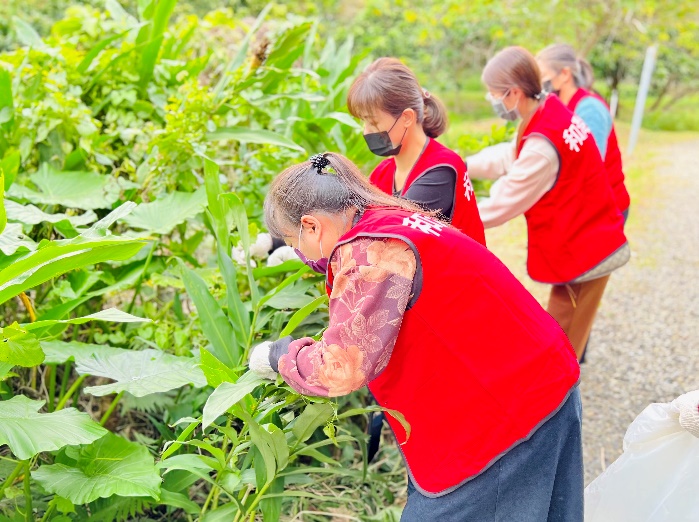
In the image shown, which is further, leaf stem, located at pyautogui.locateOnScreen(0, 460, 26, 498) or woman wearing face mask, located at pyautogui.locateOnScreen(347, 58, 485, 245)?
woman wearing face mask, located at pyautogui.locateOnScreen(347, 58, 485, 245)

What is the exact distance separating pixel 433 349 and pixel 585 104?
8.43 ft

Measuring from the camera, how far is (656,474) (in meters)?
2.18

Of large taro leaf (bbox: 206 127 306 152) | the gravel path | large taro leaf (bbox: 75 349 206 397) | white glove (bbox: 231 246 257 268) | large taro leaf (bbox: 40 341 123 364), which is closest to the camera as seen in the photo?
large taro leaf (bbox: 75 349 206 397)

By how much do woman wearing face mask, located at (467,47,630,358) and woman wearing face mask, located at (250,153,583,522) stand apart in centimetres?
127

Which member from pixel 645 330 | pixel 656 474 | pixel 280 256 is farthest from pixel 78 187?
pixel 645 330

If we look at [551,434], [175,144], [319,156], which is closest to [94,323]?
[175,144]

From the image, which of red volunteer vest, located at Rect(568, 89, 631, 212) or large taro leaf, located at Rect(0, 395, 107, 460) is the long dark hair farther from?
red volunteer vest, located at Rect(568, 89, 631, 212)

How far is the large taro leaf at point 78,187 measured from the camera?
107 inches

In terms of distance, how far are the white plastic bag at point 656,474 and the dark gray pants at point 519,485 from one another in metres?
0.39

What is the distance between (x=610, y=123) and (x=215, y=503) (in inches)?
106

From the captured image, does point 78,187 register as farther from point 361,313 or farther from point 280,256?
point 361,313

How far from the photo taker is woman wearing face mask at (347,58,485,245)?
232 centimetres

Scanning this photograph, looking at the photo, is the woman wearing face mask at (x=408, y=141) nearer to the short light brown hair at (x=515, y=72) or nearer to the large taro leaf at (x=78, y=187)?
the short light brown hair at (x=515, y=72)

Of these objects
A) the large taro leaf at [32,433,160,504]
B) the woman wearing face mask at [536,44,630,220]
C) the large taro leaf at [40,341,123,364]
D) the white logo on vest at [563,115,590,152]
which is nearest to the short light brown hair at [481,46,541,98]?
the white logo on vest at [563,115,590,152]
